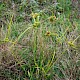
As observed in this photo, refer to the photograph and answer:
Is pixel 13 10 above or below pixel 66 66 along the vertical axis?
above

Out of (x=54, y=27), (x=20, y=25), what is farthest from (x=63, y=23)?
(x=20, y=25)

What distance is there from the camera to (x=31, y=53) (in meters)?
2.83

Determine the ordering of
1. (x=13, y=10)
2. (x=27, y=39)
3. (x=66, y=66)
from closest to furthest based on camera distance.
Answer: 1. (x=66, y=66)
2. (x=27, y=39)
3. (x=13, y=10)

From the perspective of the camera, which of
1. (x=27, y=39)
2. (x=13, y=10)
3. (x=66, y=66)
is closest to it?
(x=66, y=66)

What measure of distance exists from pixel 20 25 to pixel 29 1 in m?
0.65

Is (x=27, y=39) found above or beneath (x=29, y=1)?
beneath

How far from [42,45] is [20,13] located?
1071mm

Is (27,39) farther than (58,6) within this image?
No

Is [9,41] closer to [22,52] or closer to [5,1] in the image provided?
[22,52]

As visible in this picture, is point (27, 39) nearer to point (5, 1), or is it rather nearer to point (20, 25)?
point (20, 25)

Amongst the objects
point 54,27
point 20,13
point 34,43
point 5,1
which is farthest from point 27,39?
point 5,1

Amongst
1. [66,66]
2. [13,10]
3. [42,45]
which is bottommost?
[66,66]

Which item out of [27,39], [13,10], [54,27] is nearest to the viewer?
[27,39]

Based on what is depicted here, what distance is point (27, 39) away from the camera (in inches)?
116
